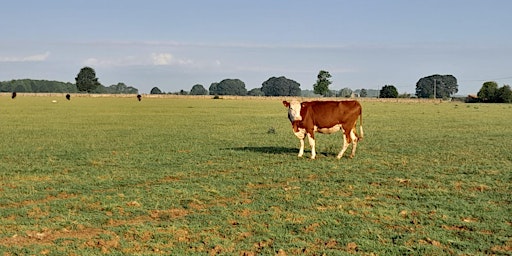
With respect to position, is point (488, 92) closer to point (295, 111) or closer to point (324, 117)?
point (324, 117)

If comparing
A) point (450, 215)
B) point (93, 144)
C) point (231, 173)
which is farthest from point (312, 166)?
point (93, 144)

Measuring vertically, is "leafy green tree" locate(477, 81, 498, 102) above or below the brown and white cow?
above

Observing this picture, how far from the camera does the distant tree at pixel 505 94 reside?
104 metres

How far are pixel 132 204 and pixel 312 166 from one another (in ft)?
19.2

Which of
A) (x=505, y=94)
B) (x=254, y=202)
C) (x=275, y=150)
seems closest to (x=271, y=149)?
(x=275, y=150)

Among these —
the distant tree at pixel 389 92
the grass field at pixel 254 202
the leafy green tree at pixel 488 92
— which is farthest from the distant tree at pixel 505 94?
the grass field at pixel 254 202

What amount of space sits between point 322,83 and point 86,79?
77.6 m

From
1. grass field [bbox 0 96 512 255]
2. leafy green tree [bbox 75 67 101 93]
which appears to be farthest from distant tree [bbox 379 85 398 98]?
grass field [bbox 0 96 512 255]

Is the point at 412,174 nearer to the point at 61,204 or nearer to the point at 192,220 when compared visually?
the point at 192,220

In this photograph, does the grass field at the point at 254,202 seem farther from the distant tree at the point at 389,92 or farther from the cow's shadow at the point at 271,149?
the distant tree at the point at 389,92

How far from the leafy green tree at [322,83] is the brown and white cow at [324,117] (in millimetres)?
139510

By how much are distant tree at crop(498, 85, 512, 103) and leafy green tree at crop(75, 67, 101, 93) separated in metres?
123

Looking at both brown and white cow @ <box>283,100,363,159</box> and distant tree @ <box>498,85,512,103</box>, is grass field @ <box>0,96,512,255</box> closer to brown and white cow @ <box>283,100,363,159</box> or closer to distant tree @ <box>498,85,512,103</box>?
brown and white cow @ <box>283,100,363,159</box>

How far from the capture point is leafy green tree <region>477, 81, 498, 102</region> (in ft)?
352
